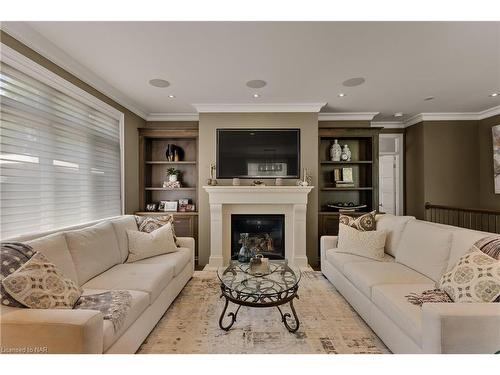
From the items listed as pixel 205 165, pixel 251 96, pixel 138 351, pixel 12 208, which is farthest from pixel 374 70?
pixel 12 208

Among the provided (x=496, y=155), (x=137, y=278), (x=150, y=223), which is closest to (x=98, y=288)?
(x=137, y=278)

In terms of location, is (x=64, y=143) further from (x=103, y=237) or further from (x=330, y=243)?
(x=330, y=243)

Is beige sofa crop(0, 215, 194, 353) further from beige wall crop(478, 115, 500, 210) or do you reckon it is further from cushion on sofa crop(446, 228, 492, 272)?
beige wall crop(478, 115, 500, 210)

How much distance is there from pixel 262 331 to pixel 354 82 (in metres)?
2.94

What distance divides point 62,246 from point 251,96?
9.30ft

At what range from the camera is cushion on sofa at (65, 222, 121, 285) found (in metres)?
2.05

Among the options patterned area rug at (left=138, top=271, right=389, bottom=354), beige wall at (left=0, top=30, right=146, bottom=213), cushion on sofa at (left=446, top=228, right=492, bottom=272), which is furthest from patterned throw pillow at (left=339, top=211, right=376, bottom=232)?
beige wall at (left=0, top=30, right=146, bottom=213)

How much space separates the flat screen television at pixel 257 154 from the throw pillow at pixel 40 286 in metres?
2.64

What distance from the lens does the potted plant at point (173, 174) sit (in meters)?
A: 4.30

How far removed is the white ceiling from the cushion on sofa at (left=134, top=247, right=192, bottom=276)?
6.91ft

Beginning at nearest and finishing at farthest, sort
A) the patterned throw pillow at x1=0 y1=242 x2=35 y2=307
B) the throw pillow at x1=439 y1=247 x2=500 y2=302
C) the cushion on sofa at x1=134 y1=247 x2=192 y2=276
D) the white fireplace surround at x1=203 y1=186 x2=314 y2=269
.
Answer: the patterned throw pillow at x1=0 y1=242 x2=35 y2=307, the throw pillow at x1=439 y1=247 x2=500 y2=302, the cushion on sofa at x1=134 y1=247 x2=192 y2=276, the white fireplace surround at x1=203 y1=186 x2=314 y2=269

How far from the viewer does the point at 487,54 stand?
2348mm

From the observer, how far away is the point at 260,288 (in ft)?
6.84

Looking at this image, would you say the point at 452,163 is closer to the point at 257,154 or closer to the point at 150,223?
the point at 257,154
